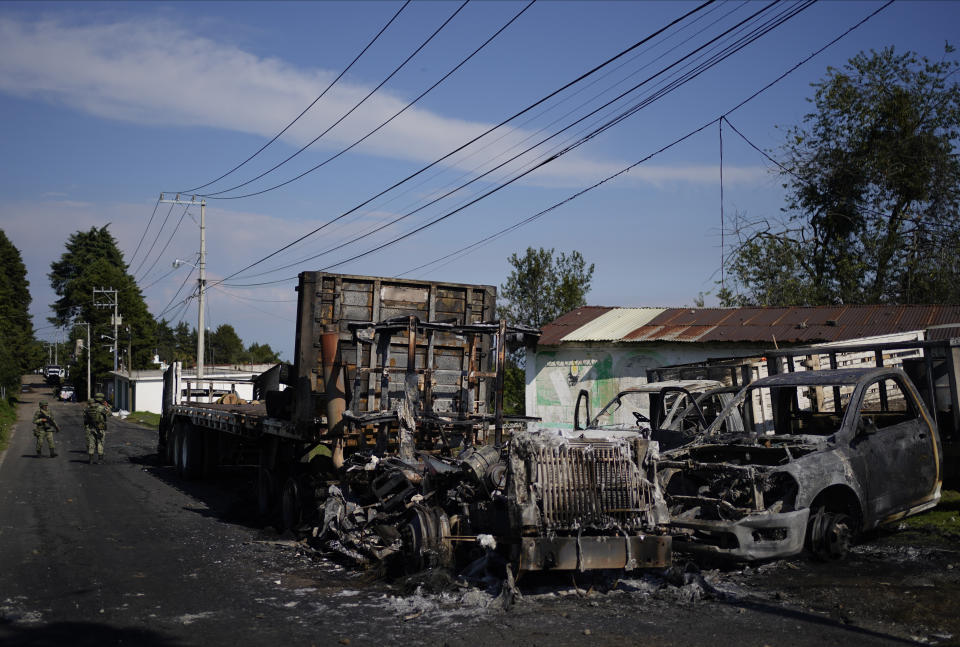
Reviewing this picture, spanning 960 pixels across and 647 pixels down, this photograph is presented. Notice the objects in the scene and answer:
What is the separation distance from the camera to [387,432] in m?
8.64

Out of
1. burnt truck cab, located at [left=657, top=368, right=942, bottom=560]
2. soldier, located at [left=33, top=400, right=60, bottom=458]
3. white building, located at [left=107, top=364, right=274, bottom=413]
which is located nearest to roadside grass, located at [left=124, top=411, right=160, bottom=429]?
white building, located at [left=107, top=364, right=274, bottom=413]

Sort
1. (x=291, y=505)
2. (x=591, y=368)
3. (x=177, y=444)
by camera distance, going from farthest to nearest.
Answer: (x=591, y=368) < (x=177, y=444) < (x=291, y=505)

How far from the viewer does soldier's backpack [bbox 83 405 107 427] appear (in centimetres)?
1913

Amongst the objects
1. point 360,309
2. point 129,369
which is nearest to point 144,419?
point 129,369

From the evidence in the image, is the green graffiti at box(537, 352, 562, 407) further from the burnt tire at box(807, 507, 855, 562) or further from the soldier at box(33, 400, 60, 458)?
the burnt tire at box(807, 507, 855, 562)

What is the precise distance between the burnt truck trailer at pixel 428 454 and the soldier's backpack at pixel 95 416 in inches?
328

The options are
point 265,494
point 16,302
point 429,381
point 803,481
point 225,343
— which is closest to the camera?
point 803,481

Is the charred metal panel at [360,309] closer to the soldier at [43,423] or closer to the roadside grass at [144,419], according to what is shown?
the soldier at [43,423]

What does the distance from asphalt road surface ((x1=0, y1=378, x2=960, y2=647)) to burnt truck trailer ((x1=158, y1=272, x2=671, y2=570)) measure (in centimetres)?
44

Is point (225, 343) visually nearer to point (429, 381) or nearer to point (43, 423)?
point (43, 423)

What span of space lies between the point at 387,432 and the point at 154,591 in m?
2.77

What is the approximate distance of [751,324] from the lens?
64.5 feet

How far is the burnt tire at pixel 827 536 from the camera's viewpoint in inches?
281

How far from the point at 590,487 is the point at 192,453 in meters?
11.8
